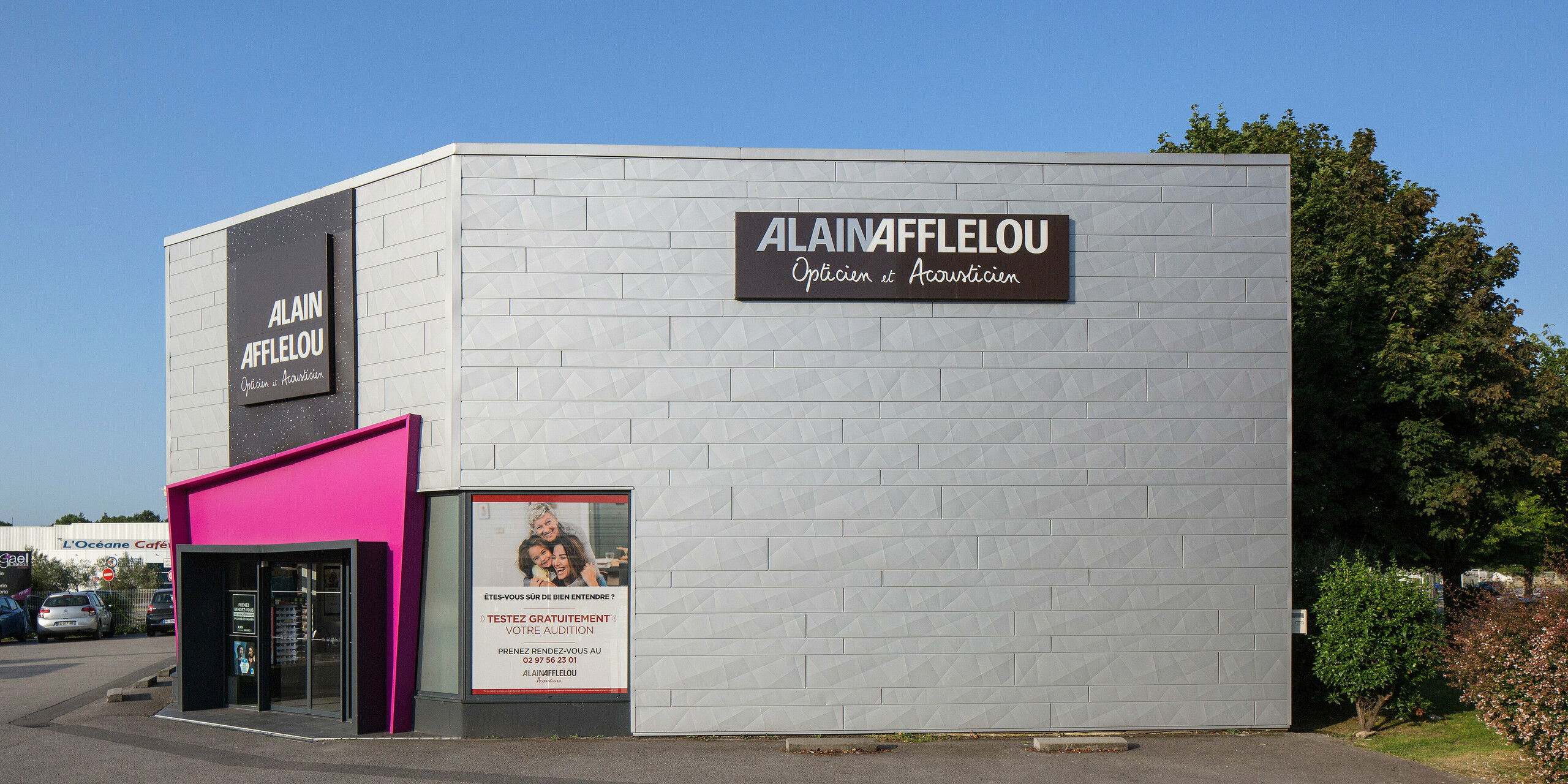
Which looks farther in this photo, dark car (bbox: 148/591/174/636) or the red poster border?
dark car (bbox: 148/591/174/636)

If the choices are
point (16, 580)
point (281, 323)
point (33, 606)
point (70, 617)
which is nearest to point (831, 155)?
point (281, 323)

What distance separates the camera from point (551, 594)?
41.0ft

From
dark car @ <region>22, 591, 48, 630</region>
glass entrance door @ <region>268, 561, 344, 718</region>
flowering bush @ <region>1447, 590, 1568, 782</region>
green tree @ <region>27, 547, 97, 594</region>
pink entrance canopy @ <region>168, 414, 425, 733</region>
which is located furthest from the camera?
green tree @ <region>27, 547, 97, 594</region>

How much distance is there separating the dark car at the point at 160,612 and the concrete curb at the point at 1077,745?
30907 mm

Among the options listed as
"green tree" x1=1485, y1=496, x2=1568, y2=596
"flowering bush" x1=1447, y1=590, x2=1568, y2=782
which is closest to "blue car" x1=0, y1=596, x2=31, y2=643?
"flowering bush" x1=1447, y1=590, x2=1568, y2=782

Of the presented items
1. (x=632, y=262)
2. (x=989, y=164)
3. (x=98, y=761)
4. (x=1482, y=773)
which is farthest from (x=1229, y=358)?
(x=98, y=761)

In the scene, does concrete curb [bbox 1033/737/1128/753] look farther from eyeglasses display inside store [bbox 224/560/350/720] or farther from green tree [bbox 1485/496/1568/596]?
green tree [bbox 1485/496/1568/596]

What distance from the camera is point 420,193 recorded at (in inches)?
513

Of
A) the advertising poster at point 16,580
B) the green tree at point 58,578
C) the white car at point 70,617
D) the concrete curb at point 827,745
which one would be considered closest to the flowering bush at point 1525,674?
the concrete curb at point 827,745

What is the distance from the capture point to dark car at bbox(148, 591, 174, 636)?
108 feet

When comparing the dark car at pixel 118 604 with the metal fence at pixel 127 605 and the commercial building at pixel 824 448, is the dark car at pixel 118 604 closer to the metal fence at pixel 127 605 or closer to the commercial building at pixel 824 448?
the metal fence at pixel 127 605

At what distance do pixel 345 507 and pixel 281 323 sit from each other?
3.00m

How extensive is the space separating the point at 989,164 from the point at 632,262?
15.6 ft

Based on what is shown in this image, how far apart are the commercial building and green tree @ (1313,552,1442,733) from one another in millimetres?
693
